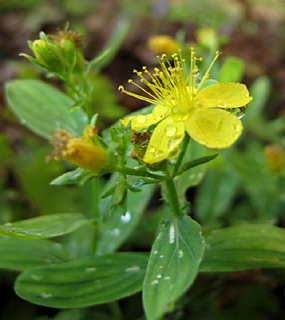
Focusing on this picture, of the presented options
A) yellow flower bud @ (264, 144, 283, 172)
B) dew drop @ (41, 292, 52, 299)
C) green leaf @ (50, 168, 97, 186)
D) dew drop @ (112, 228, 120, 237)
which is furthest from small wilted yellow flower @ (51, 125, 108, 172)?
yellow flower bud @ (264, 144, 283, 172)

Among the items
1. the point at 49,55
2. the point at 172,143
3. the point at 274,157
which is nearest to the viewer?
the point at 172,143

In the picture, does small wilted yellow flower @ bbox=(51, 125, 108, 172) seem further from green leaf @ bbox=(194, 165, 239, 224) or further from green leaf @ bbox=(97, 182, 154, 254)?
green leaf @ bbox=(194, 165, 239, 224)

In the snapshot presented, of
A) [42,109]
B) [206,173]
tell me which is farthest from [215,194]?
[42,109]

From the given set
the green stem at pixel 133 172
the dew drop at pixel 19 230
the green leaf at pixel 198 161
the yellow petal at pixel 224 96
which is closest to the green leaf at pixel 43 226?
the dew drop at pixel 19 230

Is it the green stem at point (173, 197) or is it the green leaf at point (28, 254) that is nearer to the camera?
the green stem at point (173, 197)

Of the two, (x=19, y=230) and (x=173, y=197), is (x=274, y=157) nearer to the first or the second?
(x=173, y=197)

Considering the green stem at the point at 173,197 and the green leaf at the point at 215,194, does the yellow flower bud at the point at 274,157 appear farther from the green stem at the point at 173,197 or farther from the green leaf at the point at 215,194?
the green stem at the point at 173,197

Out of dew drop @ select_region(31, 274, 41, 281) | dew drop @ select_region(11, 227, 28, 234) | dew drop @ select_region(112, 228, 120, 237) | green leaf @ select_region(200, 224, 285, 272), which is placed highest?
dew drop @ select_region(11, 227, 28, 234)
